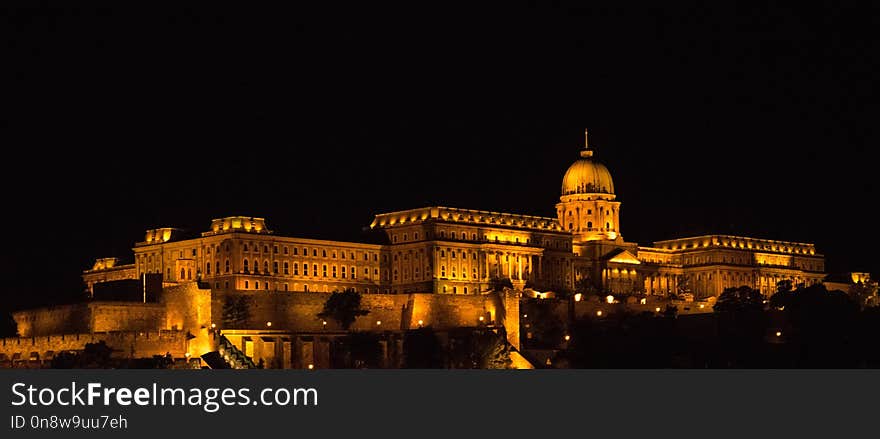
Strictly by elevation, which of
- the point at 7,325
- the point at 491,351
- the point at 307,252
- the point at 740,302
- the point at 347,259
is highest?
the point at 307,252

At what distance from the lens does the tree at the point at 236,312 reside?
151m

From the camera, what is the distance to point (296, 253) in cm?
18688

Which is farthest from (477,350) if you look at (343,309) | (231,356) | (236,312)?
(231,356)

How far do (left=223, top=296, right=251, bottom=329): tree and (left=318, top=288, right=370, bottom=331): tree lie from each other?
7033mm

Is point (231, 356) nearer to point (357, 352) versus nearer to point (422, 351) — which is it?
point (357, 352)

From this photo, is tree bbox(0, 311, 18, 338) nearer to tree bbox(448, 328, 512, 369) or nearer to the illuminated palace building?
the illuminated palace building

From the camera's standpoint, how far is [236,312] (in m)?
152

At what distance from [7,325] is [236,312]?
17.4m

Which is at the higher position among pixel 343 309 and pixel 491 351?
pixel 343 309

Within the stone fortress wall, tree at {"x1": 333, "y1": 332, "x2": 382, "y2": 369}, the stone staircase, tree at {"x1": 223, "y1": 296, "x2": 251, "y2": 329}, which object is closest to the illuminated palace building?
the stone fortress wall

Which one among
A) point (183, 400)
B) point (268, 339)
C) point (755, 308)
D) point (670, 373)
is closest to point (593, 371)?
point (670, 373)

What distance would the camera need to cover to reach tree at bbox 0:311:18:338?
518 ft

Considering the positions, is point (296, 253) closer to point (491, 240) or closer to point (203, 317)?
point (491, 240)

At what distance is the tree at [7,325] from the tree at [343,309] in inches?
780
